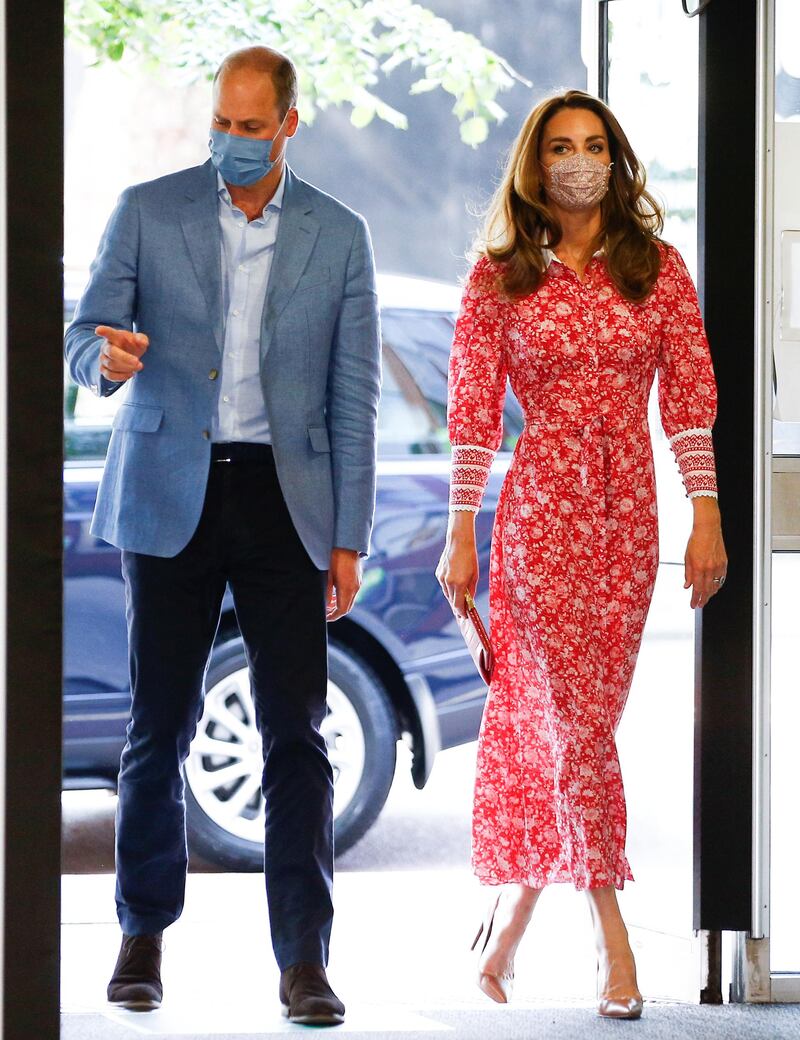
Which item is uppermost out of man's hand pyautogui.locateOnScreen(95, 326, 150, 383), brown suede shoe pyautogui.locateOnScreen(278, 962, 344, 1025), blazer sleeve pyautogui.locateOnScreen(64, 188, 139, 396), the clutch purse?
blazer sleeve pyautogui.locateOnScreen(64, 188, 139, 396)

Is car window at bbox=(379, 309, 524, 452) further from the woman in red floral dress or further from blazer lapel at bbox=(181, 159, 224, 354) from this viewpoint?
blazer lapel at bbox=(181, 159, 224, 354)

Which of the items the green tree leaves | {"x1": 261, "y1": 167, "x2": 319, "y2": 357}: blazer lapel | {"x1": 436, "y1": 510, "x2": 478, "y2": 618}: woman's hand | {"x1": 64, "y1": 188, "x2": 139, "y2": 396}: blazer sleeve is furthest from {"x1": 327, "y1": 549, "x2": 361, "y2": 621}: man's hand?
the green tree leaves

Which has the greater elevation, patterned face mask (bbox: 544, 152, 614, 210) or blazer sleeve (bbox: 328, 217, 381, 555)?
patterned face mask (bbox: 544, 152, 614, 210)

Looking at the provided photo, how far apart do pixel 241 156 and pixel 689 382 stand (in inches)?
33.6

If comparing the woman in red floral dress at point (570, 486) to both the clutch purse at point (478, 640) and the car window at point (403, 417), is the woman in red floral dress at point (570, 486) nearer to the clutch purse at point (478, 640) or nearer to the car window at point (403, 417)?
the clutch purse at point (478, 640)

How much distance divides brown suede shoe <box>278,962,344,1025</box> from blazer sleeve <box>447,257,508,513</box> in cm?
82

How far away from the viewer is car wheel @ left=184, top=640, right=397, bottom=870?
3.13 meters

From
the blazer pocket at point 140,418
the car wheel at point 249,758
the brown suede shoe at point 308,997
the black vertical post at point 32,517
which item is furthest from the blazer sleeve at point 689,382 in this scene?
the black vertical post at point 32,517

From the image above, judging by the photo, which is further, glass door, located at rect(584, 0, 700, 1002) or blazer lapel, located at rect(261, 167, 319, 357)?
glass door, located at rect(584, 0, 700, 1002)

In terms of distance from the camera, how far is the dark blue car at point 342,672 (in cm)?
307

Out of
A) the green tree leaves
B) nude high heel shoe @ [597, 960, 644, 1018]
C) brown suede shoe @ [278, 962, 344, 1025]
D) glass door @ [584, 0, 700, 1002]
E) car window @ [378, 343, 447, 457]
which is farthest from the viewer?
the green tree leaves

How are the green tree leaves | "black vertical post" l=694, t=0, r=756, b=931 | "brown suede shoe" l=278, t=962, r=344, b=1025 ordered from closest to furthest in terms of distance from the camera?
"brown suede shoe" l=278, t=962, r=344, b=1025
"black vertical post" l=694, t=0, r=756, b=931
the green tree leaves

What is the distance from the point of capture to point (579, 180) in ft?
7.55

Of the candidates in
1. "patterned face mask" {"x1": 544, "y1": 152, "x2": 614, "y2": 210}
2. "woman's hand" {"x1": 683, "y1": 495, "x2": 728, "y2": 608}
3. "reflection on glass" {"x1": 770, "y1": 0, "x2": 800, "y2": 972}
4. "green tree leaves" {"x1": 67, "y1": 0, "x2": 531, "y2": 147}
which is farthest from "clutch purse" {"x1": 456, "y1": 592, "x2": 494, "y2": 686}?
"green tree leaves" {"x1": 67, "y1": 0, "x2": 531, "y2": 147}
